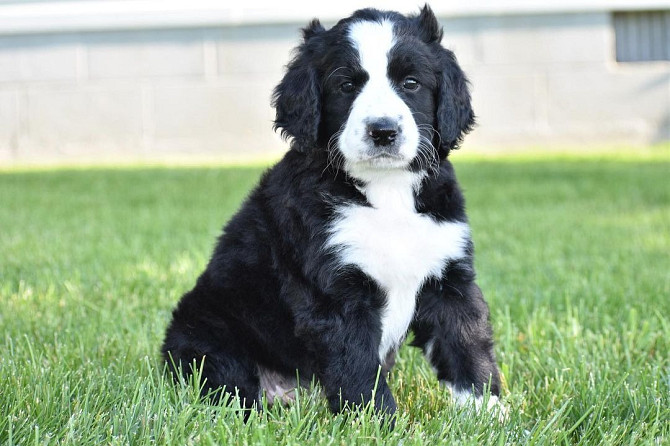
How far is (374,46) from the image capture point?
9.12 feet

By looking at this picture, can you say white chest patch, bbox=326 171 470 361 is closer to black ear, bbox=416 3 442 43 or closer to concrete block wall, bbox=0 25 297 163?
black ear, bbox=416 3 442 43

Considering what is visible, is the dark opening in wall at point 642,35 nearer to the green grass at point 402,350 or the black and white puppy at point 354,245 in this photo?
the green grass at point 402,350

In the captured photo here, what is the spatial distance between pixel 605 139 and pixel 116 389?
440 inches

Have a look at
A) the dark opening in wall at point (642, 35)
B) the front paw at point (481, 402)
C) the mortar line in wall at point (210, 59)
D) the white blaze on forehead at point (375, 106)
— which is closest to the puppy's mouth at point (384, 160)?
the white blaze on forehead at point (375, 106)

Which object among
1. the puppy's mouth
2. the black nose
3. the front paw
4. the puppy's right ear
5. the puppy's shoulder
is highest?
the puppy's right ear

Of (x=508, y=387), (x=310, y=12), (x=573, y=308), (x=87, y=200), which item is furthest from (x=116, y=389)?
(x=310, y=12)

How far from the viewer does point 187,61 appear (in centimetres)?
1312

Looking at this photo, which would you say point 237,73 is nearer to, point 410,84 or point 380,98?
point 410,84

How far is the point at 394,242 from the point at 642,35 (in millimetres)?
11449

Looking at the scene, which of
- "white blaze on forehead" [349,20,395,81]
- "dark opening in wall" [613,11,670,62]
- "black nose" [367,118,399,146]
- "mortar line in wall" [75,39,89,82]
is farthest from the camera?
"mortar line in wall" [75,39,89,82]

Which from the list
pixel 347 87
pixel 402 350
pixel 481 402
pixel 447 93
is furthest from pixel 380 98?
pixel 402 350

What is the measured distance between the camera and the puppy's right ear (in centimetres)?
289

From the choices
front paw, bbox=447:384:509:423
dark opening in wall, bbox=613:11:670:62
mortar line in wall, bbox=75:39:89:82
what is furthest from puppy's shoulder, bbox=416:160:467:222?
mortar line in wall, bbox=75:39:89:82

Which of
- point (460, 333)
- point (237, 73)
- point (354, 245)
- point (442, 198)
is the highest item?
point (237, 73)
